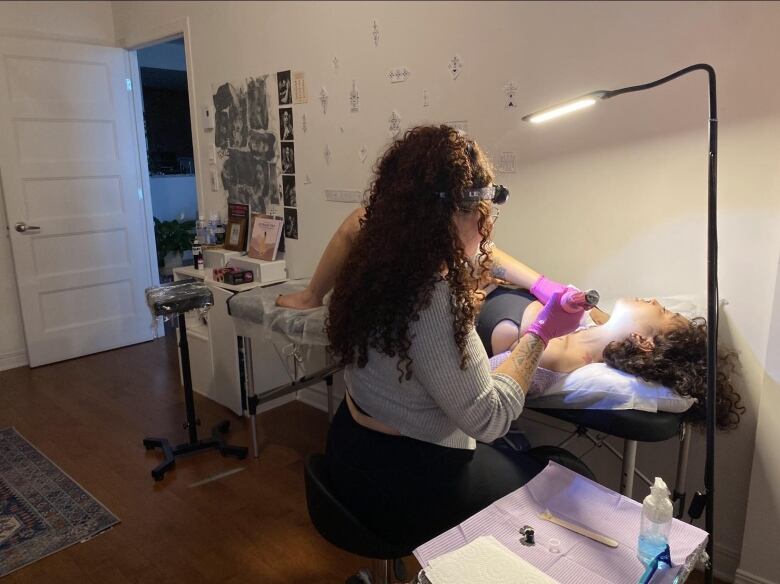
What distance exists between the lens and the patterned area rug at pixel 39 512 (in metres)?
1.99

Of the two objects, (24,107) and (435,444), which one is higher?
(24,107)

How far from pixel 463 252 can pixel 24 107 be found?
3.37 meters

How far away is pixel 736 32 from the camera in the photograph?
155 cm

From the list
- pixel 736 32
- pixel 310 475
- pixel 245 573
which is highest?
pixel 736 32

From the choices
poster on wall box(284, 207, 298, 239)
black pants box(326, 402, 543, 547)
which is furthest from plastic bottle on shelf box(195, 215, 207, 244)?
black pants box(326, 402, 543, 547)

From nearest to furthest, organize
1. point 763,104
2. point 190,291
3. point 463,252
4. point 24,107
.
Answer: point 463,252
point 763,104
point 190,291
point 24,107

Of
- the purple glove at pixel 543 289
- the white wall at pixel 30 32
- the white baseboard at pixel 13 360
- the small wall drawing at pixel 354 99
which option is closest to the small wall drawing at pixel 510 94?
the purple glove at pixel 543 289

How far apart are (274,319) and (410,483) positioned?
3.57ft

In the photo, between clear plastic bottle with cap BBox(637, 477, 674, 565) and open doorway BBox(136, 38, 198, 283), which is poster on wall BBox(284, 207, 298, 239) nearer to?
clear plastic bottle with cap BBox(637, 477, 674, 565)

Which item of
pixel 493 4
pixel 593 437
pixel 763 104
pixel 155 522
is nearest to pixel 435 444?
pixel 593 437

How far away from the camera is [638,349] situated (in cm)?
152

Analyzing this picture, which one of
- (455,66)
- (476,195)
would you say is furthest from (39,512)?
(455,66)

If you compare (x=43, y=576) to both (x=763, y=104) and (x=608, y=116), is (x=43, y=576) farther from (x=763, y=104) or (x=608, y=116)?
(x=763, y=104)

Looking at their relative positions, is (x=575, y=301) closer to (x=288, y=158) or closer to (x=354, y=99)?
(x=354, y=99)
